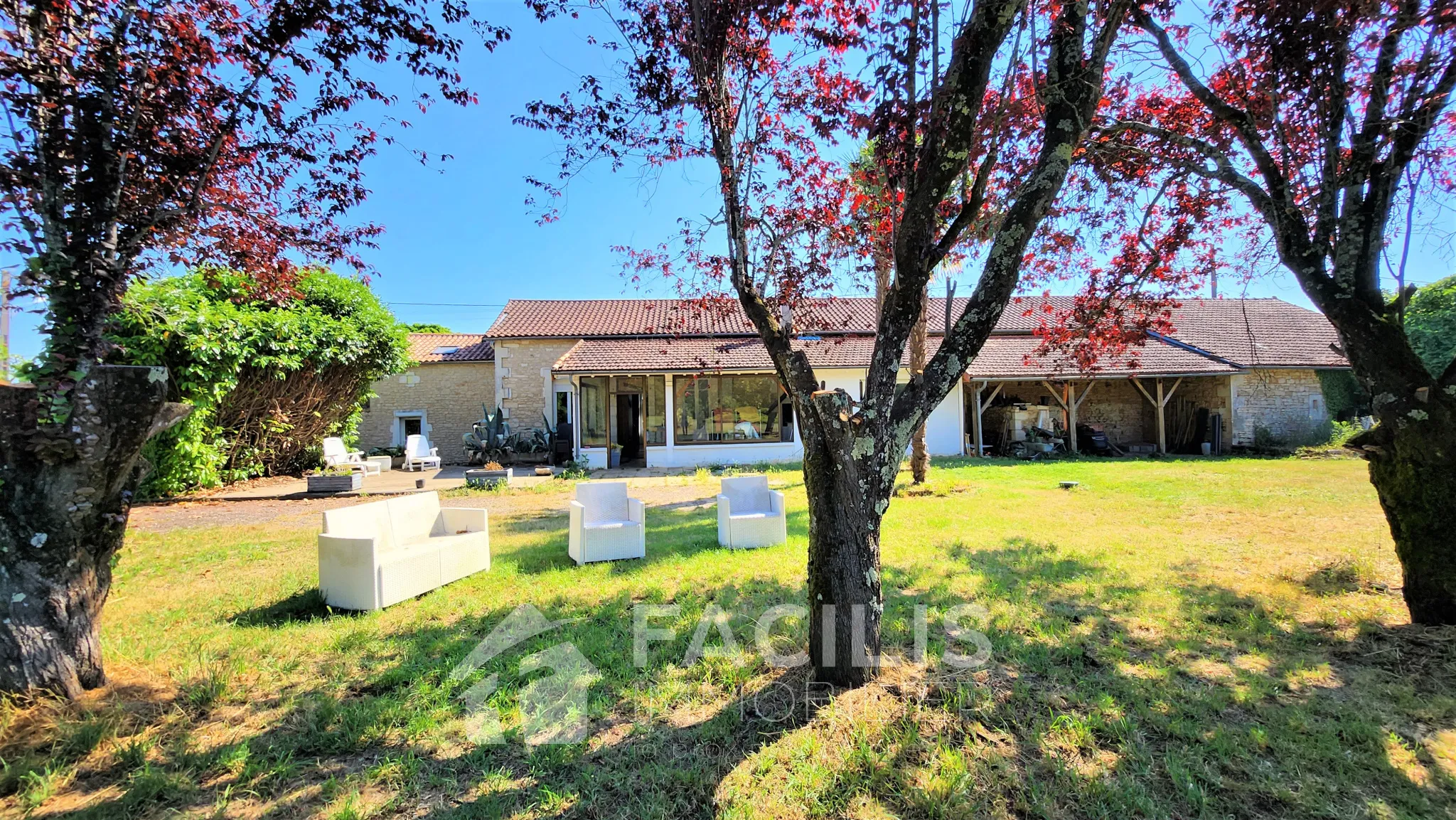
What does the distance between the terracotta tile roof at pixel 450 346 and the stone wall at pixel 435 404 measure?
1.08 ft

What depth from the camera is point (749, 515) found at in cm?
678

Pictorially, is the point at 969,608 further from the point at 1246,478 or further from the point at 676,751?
the point at 1246,478

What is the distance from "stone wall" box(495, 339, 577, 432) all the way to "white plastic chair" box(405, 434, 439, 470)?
3527 millimetres

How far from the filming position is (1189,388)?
1830cm

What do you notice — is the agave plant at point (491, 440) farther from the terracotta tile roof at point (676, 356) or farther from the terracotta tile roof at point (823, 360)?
the terracotta tile roof at point (676, 356)

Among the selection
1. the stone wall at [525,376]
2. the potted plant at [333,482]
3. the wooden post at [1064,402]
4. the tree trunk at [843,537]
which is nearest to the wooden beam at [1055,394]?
the wooden post at [1064,402]

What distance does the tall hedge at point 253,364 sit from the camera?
10438 millimetres

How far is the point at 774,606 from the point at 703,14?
424 cm

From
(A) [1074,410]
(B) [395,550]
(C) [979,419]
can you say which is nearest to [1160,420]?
(A) [1074,410]

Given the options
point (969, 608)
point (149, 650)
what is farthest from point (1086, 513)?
point (149, 650)

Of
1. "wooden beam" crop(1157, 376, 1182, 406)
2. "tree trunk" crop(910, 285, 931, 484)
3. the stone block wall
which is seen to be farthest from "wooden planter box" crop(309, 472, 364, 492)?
"wooden beam" crop(1157, 376, 1182, 406)

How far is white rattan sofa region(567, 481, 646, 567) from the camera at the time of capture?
606 cm

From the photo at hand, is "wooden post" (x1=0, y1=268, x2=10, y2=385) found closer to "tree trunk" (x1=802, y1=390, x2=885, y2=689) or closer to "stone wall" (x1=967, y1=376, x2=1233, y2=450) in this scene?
"tree trunk" (x1=802, y1=390, x2=885, y2=689)

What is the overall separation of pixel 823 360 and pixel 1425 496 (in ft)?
43.0
